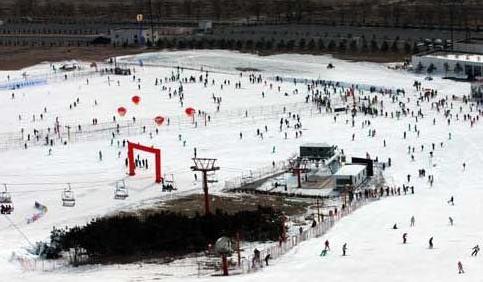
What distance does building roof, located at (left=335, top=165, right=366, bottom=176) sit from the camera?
1797 inches

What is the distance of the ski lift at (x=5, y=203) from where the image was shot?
42031mm

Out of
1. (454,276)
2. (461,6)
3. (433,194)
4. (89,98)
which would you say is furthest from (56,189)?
(461,6)

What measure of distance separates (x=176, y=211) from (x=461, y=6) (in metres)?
96.8

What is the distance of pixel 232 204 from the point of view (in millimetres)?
42688

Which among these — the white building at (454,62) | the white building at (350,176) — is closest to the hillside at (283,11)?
the white building at (454,62)

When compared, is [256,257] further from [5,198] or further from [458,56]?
[458,56]

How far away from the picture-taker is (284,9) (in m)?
139

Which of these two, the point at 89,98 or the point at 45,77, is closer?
the point at 89,98

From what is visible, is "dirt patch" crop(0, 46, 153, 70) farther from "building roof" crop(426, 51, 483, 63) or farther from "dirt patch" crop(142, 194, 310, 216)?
"dirt patch" crop(142, 194, 310, 216)

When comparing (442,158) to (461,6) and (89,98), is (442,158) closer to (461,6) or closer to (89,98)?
(89,98)

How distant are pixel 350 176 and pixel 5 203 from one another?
1550cm

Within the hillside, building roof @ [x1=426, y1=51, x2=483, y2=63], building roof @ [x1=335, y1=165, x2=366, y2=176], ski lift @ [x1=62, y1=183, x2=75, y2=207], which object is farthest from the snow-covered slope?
the hillside

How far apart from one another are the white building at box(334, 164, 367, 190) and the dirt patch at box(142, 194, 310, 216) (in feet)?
9.20

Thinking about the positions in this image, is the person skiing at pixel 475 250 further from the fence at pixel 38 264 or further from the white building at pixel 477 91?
the white building at pixel 477 91
